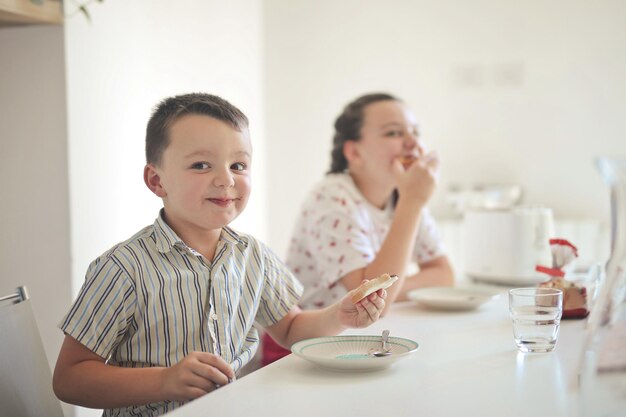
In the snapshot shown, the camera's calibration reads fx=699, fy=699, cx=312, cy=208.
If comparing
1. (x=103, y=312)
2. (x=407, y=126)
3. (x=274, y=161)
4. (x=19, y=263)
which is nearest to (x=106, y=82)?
(x=19, y=263)

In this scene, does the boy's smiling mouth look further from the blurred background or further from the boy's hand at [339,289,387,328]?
the blurred background

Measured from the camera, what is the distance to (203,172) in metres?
1.19

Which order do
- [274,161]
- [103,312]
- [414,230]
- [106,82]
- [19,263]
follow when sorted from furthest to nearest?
[274,161] → [106,82] → [19,263] → [414,230] → [103,312]

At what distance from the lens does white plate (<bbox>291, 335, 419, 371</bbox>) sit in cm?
105

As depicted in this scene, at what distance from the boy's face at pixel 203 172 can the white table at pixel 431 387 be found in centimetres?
28

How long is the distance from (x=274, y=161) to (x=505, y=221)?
2.50 m

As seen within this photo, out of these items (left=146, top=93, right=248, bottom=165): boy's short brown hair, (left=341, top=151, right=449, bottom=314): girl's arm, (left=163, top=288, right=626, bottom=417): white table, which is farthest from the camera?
(left=341, top=151, right=449, bottom=314): girl's arm

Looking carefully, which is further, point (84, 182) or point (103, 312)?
point (84, 182)

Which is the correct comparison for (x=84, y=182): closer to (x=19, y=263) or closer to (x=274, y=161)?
(x=19, y=263)

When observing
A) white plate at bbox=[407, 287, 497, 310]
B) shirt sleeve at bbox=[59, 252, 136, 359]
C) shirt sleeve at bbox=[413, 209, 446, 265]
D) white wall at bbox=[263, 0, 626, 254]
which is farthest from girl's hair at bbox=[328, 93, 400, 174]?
white wall at bbox=[263, 0, 626, 254]

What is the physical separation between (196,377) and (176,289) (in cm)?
21

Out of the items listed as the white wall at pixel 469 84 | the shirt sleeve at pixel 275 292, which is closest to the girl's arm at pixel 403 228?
the shirt sleeve at pixel 275 292

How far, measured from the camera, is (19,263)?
6.44 feet

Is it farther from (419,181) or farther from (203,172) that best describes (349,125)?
(203,172)
